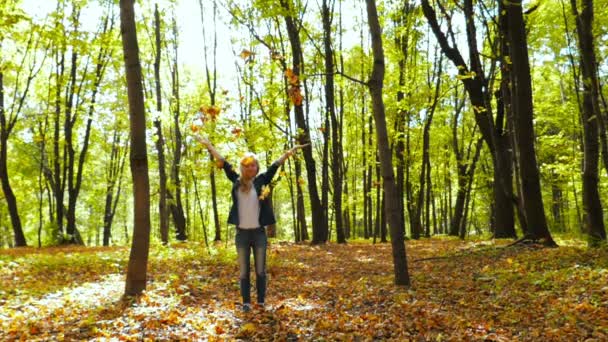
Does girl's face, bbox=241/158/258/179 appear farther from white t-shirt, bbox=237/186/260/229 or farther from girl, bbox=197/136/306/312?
white t-shirt, bbox=237/186/260/229

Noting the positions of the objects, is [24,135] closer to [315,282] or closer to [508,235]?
[315,282]

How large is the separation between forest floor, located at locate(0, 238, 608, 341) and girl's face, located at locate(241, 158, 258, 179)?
187cm

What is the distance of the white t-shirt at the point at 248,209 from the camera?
613cm

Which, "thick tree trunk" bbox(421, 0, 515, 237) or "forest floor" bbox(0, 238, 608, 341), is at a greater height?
"thick tree trunk" bbox(421, 0, 515, 237)

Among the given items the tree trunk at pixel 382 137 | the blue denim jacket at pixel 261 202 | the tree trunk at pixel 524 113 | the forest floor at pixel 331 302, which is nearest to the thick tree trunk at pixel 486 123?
the tree trunk at pixel 524 113

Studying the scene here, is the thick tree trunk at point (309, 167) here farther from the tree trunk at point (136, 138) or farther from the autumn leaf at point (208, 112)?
the tree trunk at point (136, 138)

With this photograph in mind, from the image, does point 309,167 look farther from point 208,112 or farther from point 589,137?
point 589,137

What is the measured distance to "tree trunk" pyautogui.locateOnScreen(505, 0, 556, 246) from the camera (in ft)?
33.7

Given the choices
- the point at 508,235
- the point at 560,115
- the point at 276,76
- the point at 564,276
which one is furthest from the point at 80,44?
the point at 560,115

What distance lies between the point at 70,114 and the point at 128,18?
55.1 feet

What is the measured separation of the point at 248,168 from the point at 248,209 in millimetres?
579

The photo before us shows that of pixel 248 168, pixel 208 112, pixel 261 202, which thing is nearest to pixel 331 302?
pixel 261 202

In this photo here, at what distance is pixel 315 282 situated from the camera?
356 inches

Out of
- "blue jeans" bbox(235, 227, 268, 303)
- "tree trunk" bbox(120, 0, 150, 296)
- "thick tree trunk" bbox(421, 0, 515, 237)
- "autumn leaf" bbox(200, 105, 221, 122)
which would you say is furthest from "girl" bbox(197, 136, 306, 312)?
"thick tree trunk" bbox(421, 0, 515, 237)
